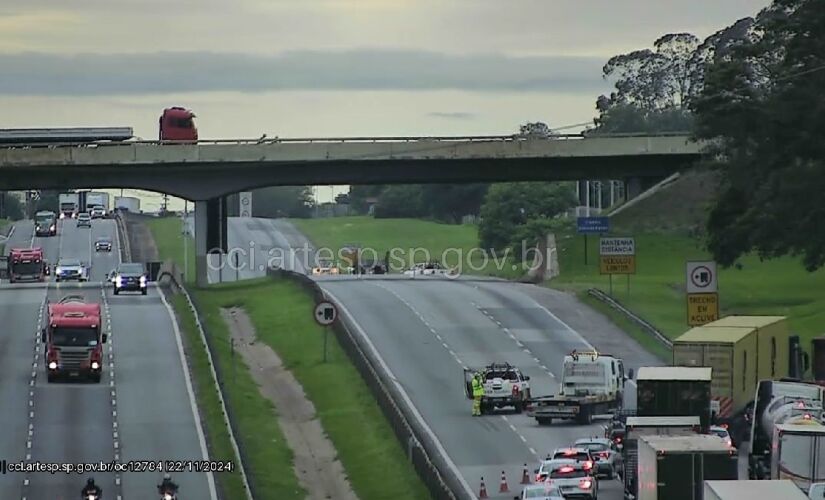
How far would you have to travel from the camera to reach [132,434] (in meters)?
60.2

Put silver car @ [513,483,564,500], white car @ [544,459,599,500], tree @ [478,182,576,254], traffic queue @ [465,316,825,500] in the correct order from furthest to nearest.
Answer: tree @ [478,182,576,254] < white car @ [544,459,599,500] < silver car @ [513,483,564,500] < traffic queue @ [465,316,825,500]

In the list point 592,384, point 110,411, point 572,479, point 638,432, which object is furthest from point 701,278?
point 110,411

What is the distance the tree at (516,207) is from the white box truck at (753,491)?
14966 centimetres

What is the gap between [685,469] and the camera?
37094 millimetres

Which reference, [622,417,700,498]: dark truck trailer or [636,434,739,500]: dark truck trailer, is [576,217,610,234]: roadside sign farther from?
[636,434,739,500]: dark truck trailer

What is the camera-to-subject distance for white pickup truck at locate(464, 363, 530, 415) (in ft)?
207

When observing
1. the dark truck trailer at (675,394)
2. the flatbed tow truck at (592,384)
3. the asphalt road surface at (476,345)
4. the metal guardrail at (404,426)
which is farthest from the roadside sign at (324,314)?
the dark truck trailer at (675,394)

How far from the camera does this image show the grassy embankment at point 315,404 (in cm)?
5425

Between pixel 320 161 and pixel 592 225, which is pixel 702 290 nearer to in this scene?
pixel 592 225

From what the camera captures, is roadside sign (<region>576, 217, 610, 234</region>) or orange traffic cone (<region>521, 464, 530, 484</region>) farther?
roadside sign (<region>576, 217, 610, 234</region>)

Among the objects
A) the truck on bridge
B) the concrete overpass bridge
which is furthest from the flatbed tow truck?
the truck on bridge

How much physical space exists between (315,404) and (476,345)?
12475 mm

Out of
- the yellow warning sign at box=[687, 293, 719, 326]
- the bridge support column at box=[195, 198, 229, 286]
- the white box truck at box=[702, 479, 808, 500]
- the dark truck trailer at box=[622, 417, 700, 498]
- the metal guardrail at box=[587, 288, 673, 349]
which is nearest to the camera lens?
the white box truck at box=[702, 479, 808, 500]

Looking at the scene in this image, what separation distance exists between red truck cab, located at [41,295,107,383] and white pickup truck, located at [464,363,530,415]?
48.9ft
